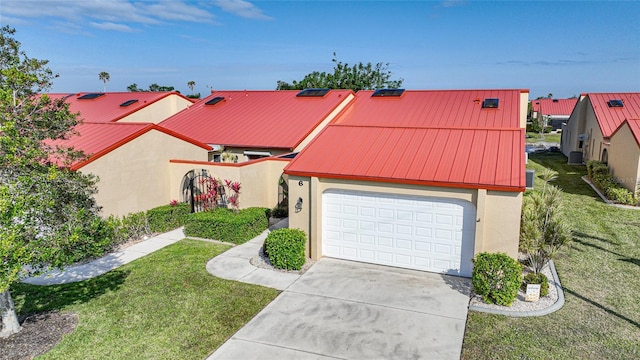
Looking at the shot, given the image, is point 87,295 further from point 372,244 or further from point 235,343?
point 372,244

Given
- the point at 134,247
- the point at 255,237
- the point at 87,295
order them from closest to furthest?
the point at 87,295
the point at 134,247
the point at 255,237

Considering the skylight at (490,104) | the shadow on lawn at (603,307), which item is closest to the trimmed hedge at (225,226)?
the shadow on lawn at (603,307)

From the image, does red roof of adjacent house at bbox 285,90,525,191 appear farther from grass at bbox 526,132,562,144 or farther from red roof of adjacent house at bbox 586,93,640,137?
grass at bbox 526,132,562,144

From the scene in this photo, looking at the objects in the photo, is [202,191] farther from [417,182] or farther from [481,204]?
[481,204]

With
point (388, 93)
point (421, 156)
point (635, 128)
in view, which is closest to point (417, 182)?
point (421, 156)

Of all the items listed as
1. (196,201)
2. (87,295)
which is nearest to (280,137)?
(196,201)

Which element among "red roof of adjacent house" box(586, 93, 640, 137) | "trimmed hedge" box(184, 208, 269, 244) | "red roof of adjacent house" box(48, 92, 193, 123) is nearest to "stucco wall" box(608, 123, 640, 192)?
"red roof of adjacent house" box(586, 93, 640, 137)
